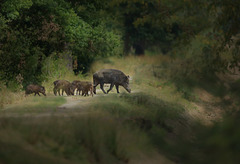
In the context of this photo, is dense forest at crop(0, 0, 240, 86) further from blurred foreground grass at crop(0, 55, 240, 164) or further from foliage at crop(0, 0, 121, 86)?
blurred foreground grass at crop(0, 55, 240, 164)

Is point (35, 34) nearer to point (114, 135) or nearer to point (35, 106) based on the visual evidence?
point (35, 106)

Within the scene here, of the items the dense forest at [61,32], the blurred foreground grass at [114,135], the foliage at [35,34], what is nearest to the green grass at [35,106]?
the blurred foreground grass at [114,135]

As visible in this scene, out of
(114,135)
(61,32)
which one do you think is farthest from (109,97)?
(61,32)

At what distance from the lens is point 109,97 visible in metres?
14.8

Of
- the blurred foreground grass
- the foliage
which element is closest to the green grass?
the blurred foreground grass

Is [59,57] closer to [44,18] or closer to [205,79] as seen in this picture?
[44,18]

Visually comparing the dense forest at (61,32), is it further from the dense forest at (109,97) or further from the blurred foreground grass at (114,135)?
the blurred foreground grass at (114,135)

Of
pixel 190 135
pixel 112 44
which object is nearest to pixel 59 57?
pixel 112 44

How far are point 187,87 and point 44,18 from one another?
26.9 feet

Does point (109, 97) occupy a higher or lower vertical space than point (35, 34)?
lower

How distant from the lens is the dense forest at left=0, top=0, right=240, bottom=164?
8414 millimetres

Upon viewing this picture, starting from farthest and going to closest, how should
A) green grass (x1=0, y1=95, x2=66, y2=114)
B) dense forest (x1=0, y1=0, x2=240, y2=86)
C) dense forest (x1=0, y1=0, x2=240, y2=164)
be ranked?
dense forest (x1=0, y1=0, x2=240, y2=86) < green grass (x1=0, y1=95, x2=66, y2=114) < dense forest (x1=0, y1=0, x2=240, y2=164)

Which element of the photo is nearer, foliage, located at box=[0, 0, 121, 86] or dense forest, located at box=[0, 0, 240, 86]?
dense forest, located at box=[0, 0, 240, 86]

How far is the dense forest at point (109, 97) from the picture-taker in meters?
8.41
